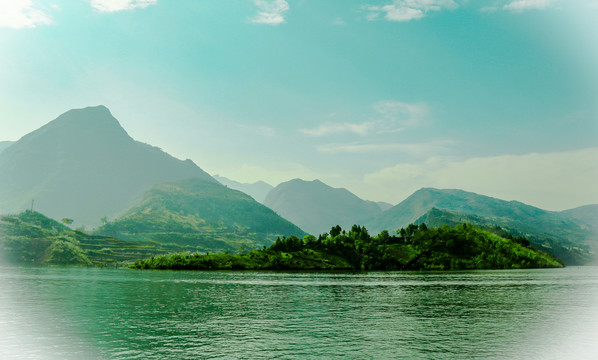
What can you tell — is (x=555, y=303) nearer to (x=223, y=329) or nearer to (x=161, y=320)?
(x=223, y=329)

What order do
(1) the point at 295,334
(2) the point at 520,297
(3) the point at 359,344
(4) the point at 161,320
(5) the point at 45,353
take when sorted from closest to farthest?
(5) the point at 45,353 → (3) the point at 359,344 → (1) the point at 295,334 → (4) the point at 161,320 → (2) the point at 520,297

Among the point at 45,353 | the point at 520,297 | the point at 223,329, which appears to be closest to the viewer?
the point at 45,353

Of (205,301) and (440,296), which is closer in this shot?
(205,301)

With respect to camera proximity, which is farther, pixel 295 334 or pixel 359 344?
pixel 295 334

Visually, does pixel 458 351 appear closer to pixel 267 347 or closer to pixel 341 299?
pixel 267 347

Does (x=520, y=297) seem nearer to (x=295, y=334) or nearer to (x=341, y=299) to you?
(x=341, y=299)

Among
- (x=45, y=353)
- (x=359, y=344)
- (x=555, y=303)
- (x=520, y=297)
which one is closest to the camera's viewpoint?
(x=45, y=353)

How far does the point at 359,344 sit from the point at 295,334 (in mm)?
12146

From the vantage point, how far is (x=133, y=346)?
212 feet

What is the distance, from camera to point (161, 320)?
90000mm

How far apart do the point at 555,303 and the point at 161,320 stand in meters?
105

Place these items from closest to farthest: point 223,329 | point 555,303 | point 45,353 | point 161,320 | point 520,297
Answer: point 45,353 → point 223,329 → point 161,320 → point 555,303 → point 520,297

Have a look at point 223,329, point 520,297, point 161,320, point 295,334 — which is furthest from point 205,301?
point 520,297

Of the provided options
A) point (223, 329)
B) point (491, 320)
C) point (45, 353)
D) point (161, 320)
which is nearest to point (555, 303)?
point (491, 320)
